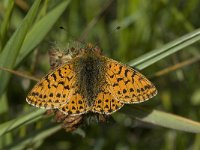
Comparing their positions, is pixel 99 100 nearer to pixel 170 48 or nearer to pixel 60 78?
pixel 60 78

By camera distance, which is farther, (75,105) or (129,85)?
(129,85)

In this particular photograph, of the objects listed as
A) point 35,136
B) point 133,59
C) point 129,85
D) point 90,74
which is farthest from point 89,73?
point 133,59

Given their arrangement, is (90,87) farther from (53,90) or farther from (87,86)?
(53,90)

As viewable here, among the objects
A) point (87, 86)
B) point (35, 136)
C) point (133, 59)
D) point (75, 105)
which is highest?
point (133, 59)

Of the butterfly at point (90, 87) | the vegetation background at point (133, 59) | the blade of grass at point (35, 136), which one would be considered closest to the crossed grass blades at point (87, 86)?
the butterfly at point (90, 87)

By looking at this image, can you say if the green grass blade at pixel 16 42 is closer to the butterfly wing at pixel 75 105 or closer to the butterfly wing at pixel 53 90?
the butterfly wing at pixel 53 90

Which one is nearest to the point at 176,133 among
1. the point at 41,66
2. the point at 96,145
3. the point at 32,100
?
the point at 96,145

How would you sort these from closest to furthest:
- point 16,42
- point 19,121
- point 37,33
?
point 16,42 → point 19,121 → point 37,33
